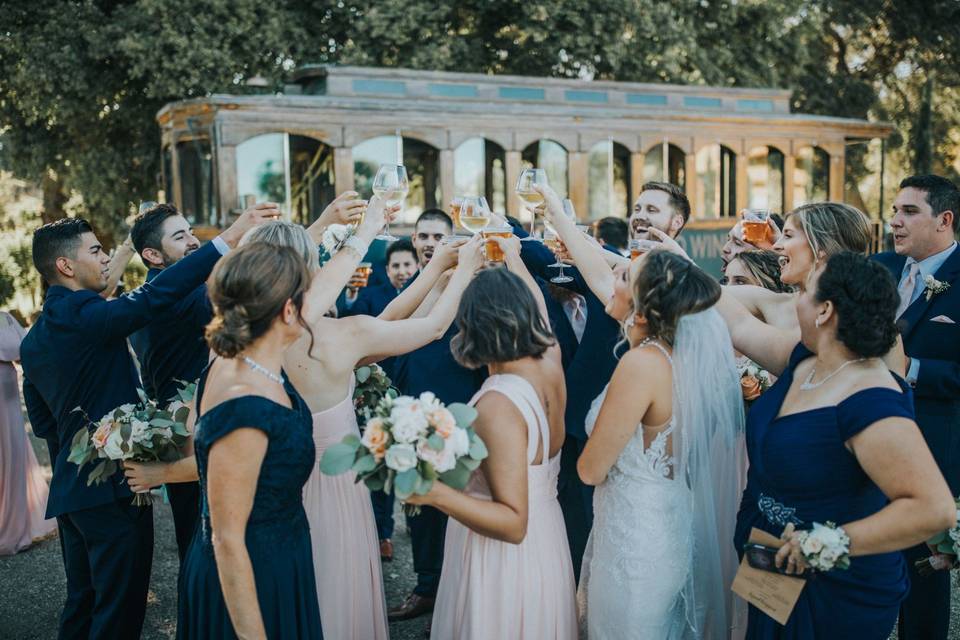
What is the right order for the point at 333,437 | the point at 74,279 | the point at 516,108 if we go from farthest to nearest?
the point at 516,108 → the point at 74,279 → the point at 333,437

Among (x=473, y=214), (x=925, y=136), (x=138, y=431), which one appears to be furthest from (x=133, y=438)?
(x=925, y=136)

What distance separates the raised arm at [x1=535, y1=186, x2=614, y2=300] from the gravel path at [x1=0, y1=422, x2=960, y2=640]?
225cm

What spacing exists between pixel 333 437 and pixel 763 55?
18.3m

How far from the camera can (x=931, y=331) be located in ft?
12.6

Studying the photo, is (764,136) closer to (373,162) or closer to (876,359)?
(373,162)

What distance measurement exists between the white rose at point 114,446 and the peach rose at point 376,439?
1.28 m

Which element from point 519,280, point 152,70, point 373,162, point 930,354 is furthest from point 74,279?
point 152,70

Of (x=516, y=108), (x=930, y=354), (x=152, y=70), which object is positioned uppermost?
(x=152, y=70)

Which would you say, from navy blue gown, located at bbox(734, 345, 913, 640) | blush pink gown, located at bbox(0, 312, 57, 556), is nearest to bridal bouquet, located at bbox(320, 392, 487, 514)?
navy blue gown, located at bbox(734, 345, 913, 640)

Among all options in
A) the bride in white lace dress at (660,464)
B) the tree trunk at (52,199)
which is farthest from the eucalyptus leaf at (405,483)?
the tree trunk at (52,199)

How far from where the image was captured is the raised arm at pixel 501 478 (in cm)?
236

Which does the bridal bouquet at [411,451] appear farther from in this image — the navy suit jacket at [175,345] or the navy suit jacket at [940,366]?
the navy suit jacket at [940,366]

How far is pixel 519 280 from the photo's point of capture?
261cm

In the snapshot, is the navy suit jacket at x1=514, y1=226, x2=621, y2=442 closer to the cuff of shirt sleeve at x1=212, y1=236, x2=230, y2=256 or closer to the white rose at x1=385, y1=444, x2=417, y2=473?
the cuff of shirt sleeve at x1=212, y1=236, x2=230, y2=256
